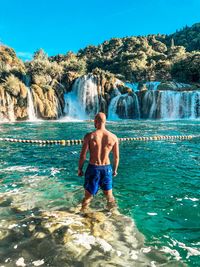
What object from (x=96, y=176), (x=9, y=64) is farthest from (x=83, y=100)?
(x=96, y=176)

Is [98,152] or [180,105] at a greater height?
[180,105]

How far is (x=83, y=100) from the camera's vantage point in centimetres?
4734

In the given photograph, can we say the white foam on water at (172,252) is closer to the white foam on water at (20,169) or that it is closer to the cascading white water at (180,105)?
the white foam on water at (20,169)

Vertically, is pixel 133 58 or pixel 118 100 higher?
pixel 133 58

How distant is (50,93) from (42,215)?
38942 mm

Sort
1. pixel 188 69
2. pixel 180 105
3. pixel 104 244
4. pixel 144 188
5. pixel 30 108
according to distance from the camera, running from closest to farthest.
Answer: pixel 104 244, pixel 144 188, pixel 30 108, pixel 180 105, pixel 188 69

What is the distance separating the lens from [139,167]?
1059 centimetres

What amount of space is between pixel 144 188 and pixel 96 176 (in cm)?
260

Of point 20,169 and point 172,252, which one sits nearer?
point 172,252

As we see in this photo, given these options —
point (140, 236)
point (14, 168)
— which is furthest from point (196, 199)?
point (14, 168)

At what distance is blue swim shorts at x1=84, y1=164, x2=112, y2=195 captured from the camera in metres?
5.90

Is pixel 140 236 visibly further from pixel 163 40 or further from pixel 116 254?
pixel 163 40

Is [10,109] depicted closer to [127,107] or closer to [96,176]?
[127,107]

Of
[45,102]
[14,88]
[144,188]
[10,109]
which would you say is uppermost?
[14,88]
